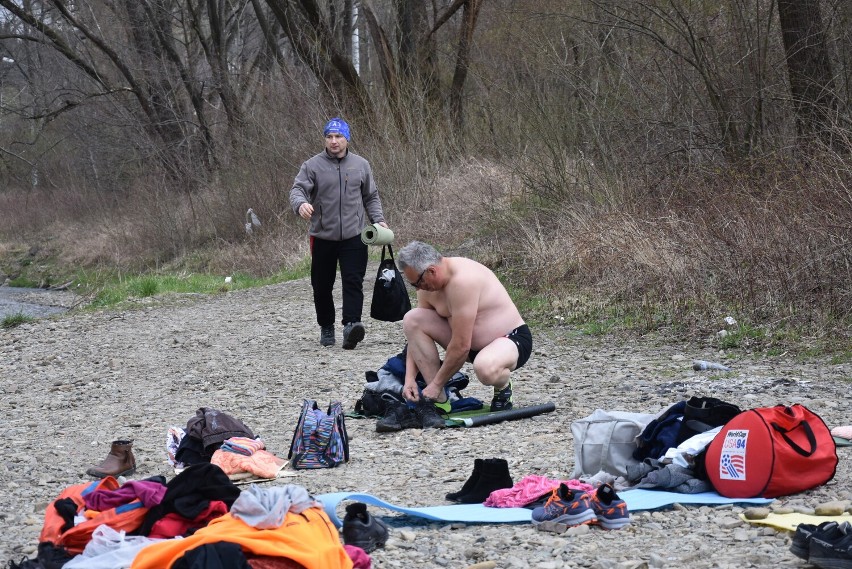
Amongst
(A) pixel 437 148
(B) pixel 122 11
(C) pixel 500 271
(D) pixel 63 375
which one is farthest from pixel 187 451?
(B) pixel 122 11

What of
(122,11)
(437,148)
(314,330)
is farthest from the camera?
(122,11)

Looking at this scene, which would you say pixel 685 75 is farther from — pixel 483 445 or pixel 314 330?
pixel 483 445

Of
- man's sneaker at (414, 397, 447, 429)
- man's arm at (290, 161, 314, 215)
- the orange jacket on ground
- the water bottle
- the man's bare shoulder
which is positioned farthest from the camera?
man's arm at (290, 161, 314, 215)

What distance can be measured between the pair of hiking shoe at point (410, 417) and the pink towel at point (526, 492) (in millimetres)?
1943

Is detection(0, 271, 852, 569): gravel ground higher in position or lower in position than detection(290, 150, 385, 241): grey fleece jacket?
lower

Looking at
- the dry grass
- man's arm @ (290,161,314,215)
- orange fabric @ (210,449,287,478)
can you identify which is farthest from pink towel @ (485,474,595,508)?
man's arm @ (290,161,314,215)

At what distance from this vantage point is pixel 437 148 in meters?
21.3

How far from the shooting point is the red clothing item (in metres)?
4.20

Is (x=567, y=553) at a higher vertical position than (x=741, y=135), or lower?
lower

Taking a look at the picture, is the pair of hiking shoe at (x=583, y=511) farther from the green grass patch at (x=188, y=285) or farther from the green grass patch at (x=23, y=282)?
the green grass patch at (x=23, y=282)

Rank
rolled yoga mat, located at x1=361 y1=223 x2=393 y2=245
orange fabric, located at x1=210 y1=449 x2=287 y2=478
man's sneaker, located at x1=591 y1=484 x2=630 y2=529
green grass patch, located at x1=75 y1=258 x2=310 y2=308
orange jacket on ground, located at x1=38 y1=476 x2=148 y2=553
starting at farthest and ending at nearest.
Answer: green grass patch, located at x1=75 y1=258 x2=310 y2=308 → rolled yoga mat, located at x1=361 y1=223 x2=393 y2=245 → orange fabric, located at x1=210 y1=449 x2=287 y2=478 → man's sneaker, located at x1=591 y1=484 x2=630 y2=529 → orange jacket on ground, located at x1=38 y1=476 x2=148 y2=553

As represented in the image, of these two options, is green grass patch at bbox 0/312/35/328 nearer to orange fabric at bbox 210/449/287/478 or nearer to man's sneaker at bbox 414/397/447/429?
man's sneaker at bbox 414/397/447/429

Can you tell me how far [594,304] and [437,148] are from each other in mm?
9986

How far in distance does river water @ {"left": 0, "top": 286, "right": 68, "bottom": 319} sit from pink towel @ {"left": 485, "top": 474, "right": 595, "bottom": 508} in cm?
1643
